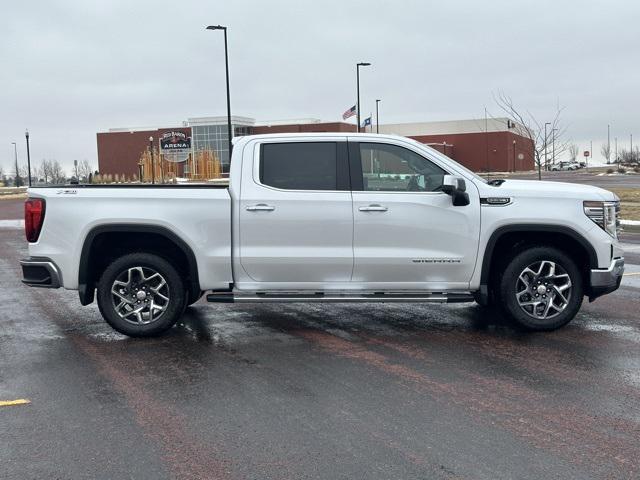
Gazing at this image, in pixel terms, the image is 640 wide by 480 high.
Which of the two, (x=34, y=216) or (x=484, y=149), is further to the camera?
(x=484, y=149)

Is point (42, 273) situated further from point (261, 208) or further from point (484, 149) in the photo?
point (484, 149)

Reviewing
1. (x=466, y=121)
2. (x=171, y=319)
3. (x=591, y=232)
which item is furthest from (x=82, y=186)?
(x=466, y=121)

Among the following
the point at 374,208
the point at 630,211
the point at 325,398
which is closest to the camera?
the point at 325,398

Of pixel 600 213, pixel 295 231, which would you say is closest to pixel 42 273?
pixel 295 231

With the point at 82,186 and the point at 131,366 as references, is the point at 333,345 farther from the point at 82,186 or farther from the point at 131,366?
the point at 82,186

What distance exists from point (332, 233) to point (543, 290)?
7.27 ft

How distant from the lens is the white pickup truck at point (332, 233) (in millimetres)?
6773

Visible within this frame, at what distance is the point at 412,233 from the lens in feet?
22.2

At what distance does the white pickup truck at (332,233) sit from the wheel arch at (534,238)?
2 centimetres

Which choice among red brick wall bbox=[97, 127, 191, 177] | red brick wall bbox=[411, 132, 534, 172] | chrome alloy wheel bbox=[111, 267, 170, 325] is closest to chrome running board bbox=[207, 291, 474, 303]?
chrome alloy wheel bbox=[111, 267, 170, 325]

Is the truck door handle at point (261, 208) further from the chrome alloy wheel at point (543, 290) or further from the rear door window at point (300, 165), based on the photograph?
the chrome alloy wheel at point (543, 290)

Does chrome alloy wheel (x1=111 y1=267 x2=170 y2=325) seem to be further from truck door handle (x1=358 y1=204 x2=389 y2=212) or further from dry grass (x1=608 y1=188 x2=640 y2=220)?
dry grass (x1=608 y1=188 x2=640 y2=220)

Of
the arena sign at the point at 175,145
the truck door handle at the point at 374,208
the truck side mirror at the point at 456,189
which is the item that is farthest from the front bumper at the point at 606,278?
the arena sign at the point at 175,145

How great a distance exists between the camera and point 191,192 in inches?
270
